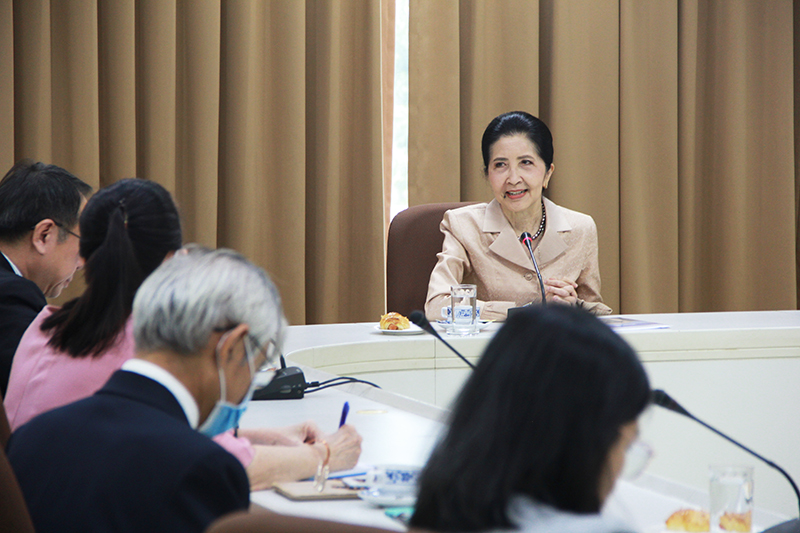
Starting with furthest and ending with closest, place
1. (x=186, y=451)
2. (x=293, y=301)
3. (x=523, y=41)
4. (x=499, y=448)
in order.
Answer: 1. (x=523, y=41)
2. (x=293, y=301)
3. (x=186, y=451)
4. (x=499, y=448)

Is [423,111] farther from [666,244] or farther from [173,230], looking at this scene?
[173,230]

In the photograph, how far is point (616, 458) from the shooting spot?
0.64 metres

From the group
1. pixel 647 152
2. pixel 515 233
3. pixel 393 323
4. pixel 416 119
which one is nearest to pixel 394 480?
pixel 393 323

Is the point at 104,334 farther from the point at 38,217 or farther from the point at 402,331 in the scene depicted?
the point at 402,331

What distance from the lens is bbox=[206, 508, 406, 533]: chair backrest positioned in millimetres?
460

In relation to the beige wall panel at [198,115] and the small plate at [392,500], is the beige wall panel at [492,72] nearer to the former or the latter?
the beige wall panel at [198,115]

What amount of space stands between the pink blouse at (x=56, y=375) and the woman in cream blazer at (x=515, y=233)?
154 cm

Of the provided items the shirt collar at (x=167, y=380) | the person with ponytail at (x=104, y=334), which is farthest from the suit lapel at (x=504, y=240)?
the shirt collar at (x=167, y=380)

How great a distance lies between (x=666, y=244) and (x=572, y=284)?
166 centimetres

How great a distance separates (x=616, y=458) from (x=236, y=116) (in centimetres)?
290

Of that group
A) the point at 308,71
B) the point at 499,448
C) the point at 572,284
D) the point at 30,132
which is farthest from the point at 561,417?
the point at 308,71

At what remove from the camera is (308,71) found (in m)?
3.50

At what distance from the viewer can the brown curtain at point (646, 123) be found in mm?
3682

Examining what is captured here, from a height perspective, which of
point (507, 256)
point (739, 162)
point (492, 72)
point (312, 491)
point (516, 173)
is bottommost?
point (312, 491)
